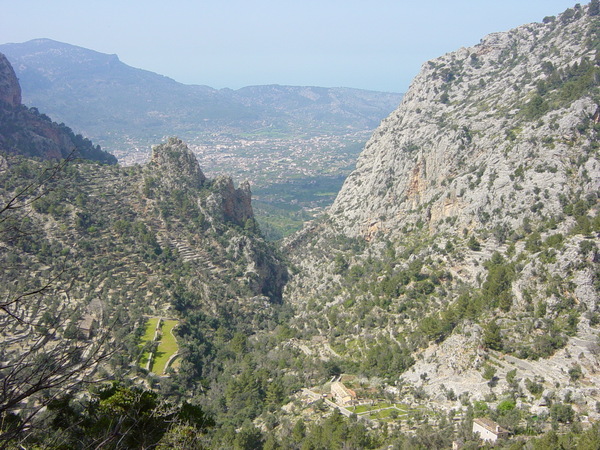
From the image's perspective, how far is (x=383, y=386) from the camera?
34.9 metres

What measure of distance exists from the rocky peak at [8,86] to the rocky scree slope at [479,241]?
55428mm

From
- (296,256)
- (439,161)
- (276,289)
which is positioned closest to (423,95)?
(439,161)

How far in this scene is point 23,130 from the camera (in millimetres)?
73875

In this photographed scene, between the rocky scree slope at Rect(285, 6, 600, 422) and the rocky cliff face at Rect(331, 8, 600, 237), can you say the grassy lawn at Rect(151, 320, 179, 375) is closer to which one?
the rocky scree slope at Rect(285, 6, 600, 422)

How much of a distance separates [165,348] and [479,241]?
1254 inches

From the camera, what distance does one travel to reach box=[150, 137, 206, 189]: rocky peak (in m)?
66.8

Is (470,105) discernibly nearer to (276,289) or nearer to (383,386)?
(276,289)

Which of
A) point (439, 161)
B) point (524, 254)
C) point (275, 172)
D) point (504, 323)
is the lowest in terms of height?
point (275, 172)

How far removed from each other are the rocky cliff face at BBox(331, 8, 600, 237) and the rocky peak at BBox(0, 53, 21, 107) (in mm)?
60023

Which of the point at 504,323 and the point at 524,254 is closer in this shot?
the point at 504,323

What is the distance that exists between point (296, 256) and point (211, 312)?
25.6 meters

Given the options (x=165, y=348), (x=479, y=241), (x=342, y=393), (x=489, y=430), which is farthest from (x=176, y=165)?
(x=489, y=430)

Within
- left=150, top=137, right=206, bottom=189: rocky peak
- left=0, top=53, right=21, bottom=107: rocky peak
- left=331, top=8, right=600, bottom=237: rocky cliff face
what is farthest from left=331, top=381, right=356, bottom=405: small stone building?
left=0, top=53, right=21, bottom=107: rocky peak

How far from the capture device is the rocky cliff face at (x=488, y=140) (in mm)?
44812
